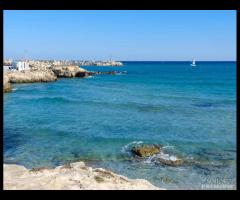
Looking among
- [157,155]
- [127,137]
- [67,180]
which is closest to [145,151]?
[157,155]

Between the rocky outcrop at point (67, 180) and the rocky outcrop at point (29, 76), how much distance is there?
32.1 meters

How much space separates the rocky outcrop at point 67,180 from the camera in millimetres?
5800

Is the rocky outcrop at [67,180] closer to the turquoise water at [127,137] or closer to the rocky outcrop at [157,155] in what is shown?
the turquoise water at [127,137]

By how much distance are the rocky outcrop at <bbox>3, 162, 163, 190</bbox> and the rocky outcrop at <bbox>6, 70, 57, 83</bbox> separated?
3207 centimetres

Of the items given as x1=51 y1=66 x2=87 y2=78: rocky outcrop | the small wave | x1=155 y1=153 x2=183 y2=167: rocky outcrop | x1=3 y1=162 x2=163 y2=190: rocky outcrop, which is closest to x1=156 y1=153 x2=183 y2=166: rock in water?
x1=155 y1=153 x2=183 y2=167: rocky outcrop

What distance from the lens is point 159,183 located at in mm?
8117

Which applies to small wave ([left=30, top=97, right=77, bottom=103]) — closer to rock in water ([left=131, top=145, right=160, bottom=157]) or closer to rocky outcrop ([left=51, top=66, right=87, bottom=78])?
rock in water ([left=131, top=145, right=160, bottom=157])

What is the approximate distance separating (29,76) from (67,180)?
3523 centimetres

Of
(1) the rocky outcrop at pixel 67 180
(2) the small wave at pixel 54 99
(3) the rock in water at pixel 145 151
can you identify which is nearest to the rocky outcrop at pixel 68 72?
(2) the small wave at pixel 54 99

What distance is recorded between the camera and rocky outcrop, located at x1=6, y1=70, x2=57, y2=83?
3862cm
